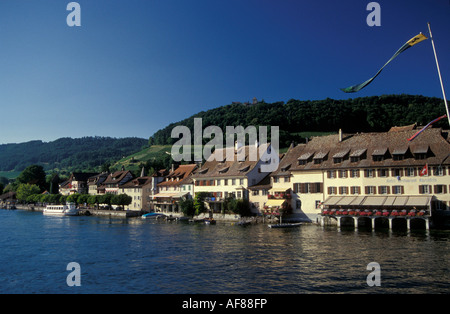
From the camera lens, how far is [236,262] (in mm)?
31266

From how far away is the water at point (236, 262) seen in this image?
24484 mm

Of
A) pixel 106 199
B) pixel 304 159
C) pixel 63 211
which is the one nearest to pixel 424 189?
pixel 304 159

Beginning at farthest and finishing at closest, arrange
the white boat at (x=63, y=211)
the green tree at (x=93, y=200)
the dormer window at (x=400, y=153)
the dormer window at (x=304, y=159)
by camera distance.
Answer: the green tree at (x=93, y=200), the white boat at (x=63, y=211), the dormer window at (x=304, y=159), the dormer window at (x=400, y=153)

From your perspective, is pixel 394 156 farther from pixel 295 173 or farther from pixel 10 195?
pixel 10 195

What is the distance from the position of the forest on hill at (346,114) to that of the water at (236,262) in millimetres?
82471

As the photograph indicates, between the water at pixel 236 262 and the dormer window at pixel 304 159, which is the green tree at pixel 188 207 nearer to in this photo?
the dormer window at pixel 304 159

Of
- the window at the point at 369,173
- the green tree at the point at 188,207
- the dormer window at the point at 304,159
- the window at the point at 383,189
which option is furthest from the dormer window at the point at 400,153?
the green tree at the point at 188,207

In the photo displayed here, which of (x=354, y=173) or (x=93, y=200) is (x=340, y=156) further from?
(x=93, y=200)

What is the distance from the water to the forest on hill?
3247 inches

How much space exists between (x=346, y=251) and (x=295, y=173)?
2748cm

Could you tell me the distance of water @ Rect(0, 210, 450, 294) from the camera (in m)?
24.5

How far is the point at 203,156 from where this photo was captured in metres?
141

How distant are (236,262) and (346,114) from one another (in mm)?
115438
